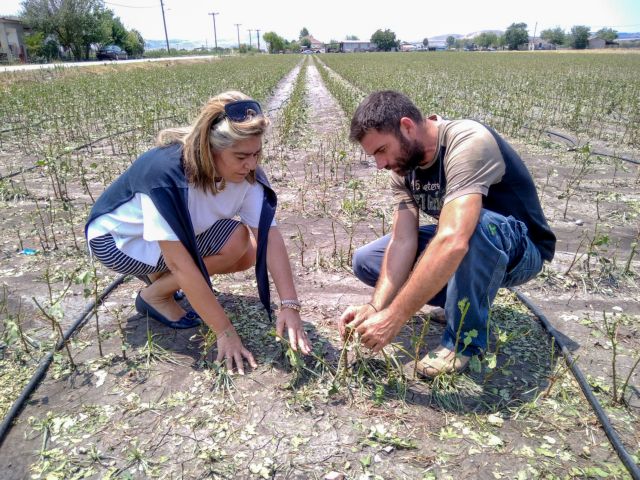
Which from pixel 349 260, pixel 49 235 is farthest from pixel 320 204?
pixel 49 235

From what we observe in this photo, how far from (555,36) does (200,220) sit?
114m

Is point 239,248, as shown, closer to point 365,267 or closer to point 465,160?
point 365,267

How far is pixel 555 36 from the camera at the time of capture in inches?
3846

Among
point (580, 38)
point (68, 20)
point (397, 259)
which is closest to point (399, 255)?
point (397, 259)

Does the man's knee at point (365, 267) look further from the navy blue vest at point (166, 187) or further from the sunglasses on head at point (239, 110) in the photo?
the sunglasses on head at point (239, 110)

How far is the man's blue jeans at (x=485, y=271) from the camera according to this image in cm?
194

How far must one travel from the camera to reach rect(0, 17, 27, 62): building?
37.5 meters

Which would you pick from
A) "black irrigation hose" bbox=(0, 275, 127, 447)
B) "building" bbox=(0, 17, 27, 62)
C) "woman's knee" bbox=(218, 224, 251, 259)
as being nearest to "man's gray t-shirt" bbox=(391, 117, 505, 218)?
"woman's knee" bbox=(218, 224, 251, 259)

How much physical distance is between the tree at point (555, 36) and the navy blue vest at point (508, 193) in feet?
343

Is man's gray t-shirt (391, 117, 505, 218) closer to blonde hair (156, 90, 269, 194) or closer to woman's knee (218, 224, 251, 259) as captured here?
blonde hair (156, 90, 269, 194)

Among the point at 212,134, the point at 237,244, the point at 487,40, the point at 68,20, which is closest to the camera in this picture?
the point at 212,134

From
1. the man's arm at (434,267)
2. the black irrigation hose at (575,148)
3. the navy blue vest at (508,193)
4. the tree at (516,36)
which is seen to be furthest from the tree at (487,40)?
the man's arm at (434,267)

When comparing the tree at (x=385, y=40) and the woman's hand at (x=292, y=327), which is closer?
the woman's hand at (x=292, y=327)

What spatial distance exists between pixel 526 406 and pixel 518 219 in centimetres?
81
